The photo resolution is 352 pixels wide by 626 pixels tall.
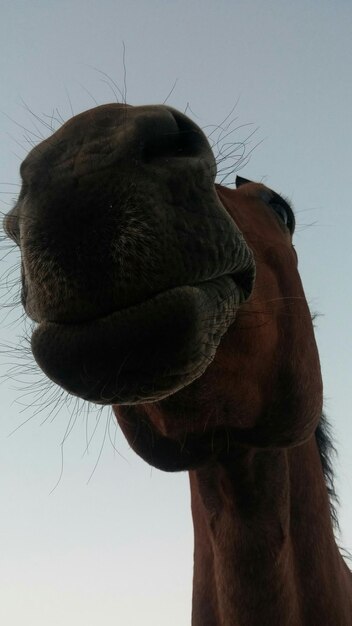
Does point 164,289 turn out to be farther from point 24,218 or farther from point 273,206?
point 273,206

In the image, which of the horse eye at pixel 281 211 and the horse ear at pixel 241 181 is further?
the horse ear at pixel 241 181

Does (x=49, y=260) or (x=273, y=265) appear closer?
(x=49, y=260)

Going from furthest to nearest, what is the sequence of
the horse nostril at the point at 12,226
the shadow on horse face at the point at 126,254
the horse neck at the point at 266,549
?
the horse neck at the point at 266,549 → the horse nostril at the point at 12,226 → the shadow on horse face at the point at 126,254


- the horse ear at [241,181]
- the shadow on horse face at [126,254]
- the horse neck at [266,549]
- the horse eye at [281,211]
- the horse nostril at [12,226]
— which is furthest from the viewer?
the horse ear at [241,181]

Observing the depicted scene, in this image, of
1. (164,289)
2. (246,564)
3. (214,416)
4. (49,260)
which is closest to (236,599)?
(246,564)

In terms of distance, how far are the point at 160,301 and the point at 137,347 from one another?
0.15 m

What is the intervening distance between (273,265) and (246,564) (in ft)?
4.68

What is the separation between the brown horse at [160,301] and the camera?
5.07ft

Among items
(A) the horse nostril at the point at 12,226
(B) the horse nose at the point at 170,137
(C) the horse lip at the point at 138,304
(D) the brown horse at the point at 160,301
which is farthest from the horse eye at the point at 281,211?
(A) the horse nostril at the point at 12,226

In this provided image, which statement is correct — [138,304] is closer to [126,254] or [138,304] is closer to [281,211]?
[126,254]

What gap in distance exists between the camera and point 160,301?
157cm

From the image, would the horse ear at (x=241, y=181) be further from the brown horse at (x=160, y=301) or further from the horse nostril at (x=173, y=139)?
the horse nostril at (x=173, y=139)

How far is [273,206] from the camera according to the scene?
3.18 m

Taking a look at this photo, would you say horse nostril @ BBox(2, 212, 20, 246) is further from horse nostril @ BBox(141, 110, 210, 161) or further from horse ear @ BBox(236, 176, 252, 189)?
horse ear @ BBox(236, 176, 252, 189)
